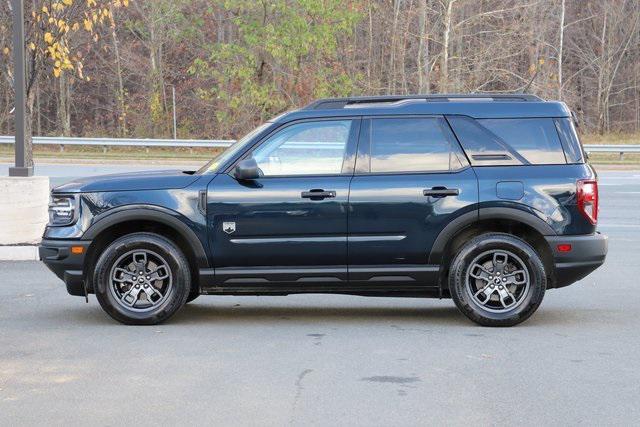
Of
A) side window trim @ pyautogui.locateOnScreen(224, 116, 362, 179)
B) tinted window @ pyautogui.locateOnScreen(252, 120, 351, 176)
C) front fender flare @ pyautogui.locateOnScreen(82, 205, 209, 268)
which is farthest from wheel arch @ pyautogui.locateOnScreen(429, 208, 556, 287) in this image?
front fender flare @ pyautogui.locateOnScreen(82, 205, 209, 268)

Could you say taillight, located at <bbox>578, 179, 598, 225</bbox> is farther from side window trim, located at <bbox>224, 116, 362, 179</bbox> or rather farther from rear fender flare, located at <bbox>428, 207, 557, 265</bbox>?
side window trim, located at <bbox>224, 116, 362, 179</bbox>

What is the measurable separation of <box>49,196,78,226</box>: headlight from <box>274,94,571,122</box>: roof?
180 cm

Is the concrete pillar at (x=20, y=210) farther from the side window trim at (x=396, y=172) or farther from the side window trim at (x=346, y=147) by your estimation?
the side window trim at (x=396, y=172)

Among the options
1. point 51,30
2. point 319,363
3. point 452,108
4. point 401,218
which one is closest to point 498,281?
point 401,218

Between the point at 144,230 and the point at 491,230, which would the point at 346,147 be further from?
the point at 144,230

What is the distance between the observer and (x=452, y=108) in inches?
336

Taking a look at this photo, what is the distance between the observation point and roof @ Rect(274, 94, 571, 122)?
333 inches

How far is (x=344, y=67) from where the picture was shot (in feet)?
135

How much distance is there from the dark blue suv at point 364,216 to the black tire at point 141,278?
0.01m

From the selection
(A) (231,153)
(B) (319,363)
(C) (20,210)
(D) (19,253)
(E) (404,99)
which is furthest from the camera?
(C) (20,210)

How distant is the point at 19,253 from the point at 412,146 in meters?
6.09

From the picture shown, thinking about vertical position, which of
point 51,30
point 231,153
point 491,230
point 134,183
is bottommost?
point 491,230

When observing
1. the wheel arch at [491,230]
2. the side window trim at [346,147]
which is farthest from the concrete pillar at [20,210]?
the wheel arch at [491,230]

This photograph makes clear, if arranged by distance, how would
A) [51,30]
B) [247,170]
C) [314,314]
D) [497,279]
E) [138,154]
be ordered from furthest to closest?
[138,154]
[51,30]
[314,314]
[497,279]
[247,170]
